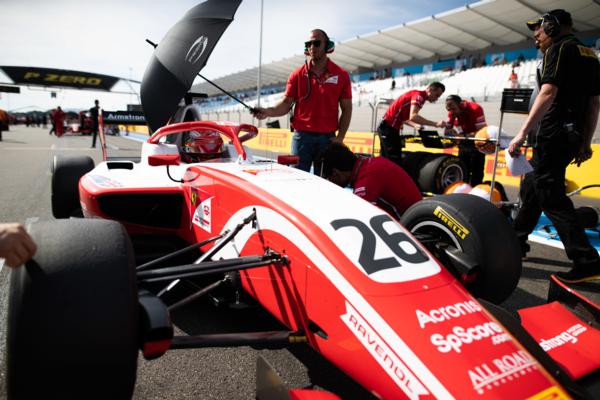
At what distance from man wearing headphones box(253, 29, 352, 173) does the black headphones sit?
5.21 ft

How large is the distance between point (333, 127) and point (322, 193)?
210cm

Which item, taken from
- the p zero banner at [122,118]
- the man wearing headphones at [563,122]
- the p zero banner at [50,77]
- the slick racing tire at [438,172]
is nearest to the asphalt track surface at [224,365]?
the man wearing headphones at [563,122]

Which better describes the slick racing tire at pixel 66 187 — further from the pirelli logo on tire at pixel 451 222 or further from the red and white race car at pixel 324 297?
the pirelli logo on tire at pixel 451 222

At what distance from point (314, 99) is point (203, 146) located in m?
1.13

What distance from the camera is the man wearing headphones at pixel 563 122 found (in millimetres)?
2891

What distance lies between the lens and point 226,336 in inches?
66.0

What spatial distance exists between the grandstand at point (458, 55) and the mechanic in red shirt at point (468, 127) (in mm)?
8138

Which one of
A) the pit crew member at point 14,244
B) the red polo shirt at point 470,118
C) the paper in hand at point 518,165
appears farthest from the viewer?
the red polo shirt at point 470,118

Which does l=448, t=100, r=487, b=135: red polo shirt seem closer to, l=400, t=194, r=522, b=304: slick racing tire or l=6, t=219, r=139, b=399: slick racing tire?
l=400, t=194, r=522, b=304: slick racing tire

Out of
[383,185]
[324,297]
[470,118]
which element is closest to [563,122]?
[383,185]

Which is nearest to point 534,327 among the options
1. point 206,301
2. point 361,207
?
point 361,207

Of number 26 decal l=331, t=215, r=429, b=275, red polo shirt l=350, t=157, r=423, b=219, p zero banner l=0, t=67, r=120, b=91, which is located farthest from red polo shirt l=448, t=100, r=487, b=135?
p zero banner l=0, t=67, r=120, b=91

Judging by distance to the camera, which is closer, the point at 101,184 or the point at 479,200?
the point at 479,200

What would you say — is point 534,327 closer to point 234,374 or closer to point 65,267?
point 234,374
